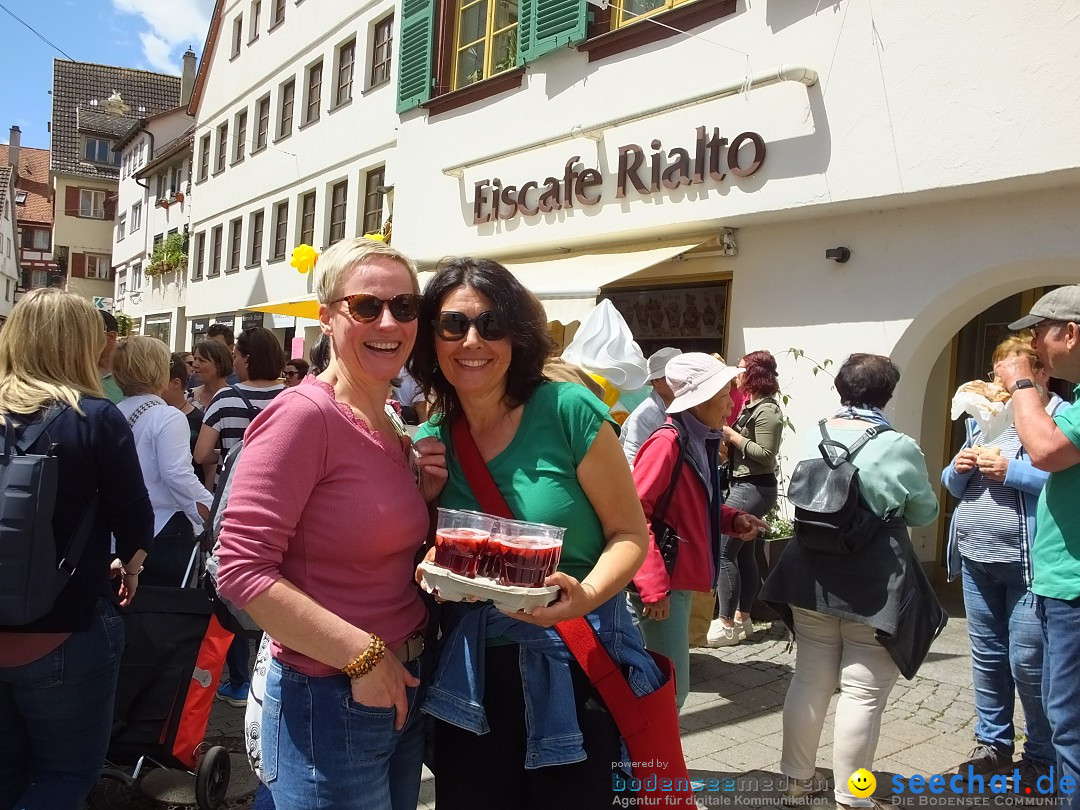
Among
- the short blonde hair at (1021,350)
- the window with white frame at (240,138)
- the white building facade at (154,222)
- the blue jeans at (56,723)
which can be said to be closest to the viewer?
the blue jeans at (56,723)

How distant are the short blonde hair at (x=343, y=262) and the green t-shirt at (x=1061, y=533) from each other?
2.13 m

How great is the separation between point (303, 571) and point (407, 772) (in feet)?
1.90

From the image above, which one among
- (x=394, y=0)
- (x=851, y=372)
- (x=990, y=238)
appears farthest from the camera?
(x=394, y=0)

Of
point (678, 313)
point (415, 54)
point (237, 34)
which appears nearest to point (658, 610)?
point (678, 313)

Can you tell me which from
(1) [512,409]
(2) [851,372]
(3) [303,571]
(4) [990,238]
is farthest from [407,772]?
(4) [990,238]

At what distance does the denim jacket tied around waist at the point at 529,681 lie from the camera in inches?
72.5

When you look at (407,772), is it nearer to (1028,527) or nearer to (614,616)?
(614,616)

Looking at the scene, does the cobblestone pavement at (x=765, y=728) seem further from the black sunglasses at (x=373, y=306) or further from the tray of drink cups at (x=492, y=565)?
the black sunglasses at (x=373, y=306)

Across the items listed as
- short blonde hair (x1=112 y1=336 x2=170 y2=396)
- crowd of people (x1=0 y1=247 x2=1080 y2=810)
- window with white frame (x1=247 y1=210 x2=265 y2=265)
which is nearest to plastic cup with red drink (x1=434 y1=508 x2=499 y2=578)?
crowd of people (x1=0 y1=247 x2=1080 y2=810)

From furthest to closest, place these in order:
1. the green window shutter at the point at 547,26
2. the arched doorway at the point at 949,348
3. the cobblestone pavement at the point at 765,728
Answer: the green window shutter at the point at 547,26 → the arched doorway at the point at 949,348 → the cobblestone pavement at the point at 765,728

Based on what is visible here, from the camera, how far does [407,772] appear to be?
196 centimetres

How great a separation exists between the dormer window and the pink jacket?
49.2 m

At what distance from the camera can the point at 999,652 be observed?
387cm

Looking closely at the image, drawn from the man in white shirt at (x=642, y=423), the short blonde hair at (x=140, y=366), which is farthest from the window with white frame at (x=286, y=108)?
the man in white shirt at (x=642, y=423)
